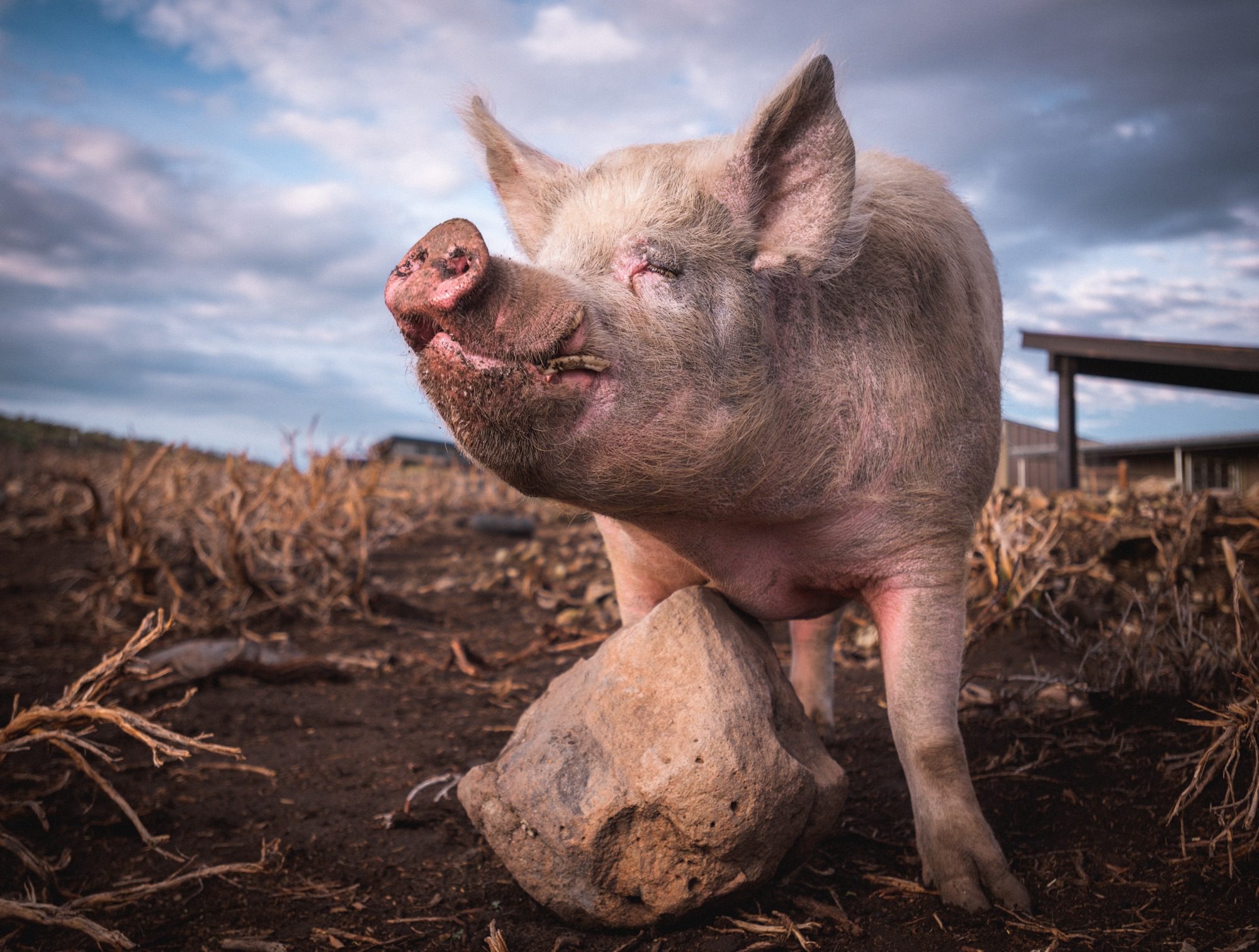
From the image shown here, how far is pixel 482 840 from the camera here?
9.56 ft

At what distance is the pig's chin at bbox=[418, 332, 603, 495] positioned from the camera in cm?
185

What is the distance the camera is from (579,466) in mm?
2000

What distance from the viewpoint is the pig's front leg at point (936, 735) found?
2428mm

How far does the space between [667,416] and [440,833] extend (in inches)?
68.2

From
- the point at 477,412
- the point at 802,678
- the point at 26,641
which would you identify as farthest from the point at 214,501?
the point at 477,412

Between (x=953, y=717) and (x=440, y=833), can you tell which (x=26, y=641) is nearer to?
(x=440, y=833)

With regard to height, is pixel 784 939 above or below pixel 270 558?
below

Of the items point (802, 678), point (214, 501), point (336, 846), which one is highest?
point (214, 501)

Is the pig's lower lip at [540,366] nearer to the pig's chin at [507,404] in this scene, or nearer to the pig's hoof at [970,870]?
the pig's chin at [507,404]

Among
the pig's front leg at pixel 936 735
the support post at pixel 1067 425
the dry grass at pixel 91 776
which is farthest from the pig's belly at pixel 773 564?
the support post at pixel 1067 425

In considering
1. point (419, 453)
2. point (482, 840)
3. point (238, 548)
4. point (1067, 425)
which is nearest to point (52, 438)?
point (419, 453)

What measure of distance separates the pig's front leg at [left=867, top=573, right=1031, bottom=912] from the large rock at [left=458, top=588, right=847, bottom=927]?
25cm

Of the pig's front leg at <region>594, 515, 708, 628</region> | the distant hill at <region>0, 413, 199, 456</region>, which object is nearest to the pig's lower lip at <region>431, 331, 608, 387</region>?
the pig's front leg at <region>594, 515, 708, 628</region>

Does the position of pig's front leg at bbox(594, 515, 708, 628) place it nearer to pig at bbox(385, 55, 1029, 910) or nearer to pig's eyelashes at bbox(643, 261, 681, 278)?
pig at bbox(385, 55, 1029, 910)
